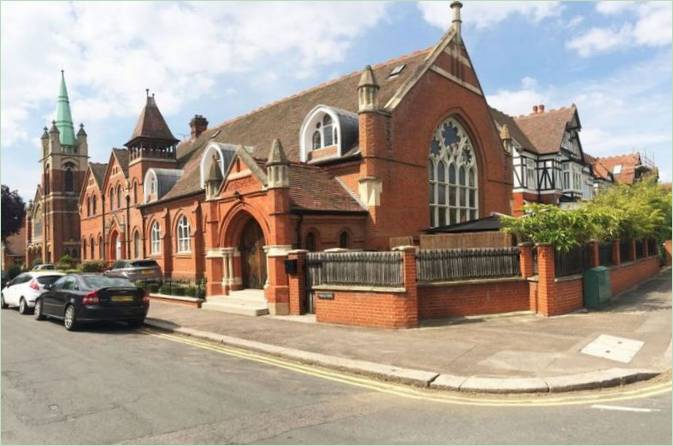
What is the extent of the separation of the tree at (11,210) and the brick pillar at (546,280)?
2729 inches

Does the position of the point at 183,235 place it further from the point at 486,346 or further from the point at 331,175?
the point at 486,346

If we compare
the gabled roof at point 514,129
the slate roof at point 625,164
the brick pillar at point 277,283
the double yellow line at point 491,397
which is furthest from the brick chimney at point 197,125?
the slate roof at point 625,164

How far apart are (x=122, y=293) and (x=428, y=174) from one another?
45.7 ft

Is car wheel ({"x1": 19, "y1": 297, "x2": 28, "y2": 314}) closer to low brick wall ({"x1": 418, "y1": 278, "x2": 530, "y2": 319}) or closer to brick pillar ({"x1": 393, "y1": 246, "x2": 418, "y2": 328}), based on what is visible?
brick pillar ({"x1": 393, "y1": 246, "x2": 418, "y2": 328})

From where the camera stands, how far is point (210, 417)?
6.18m

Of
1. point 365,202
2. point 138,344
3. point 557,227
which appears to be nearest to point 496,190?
point 365,202

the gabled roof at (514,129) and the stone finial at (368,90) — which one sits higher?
the gabled roof at (514,129)

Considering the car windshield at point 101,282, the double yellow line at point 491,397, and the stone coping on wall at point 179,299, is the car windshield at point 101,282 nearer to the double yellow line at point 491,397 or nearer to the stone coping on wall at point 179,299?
the stone coping on wall at point 179,299

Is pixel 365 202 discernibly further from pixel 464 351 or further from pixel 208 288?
pixel 464 351

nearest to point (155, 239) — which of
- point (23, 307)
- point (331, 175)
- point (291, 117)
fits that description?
point (291, 117)

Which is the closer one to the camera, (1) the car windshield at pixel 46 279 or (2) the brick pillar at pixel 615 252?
(1) the car windshield at pixel 46 279

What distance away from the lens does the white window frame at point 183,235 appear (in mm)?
28859

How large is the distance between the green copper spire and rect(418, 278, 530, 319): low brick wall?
192 ft

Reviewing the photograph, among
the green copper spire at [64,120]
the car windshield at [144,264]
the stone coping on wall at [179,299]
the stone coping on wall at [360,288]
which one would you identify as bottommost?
the stone coping on wall at [179,299]
